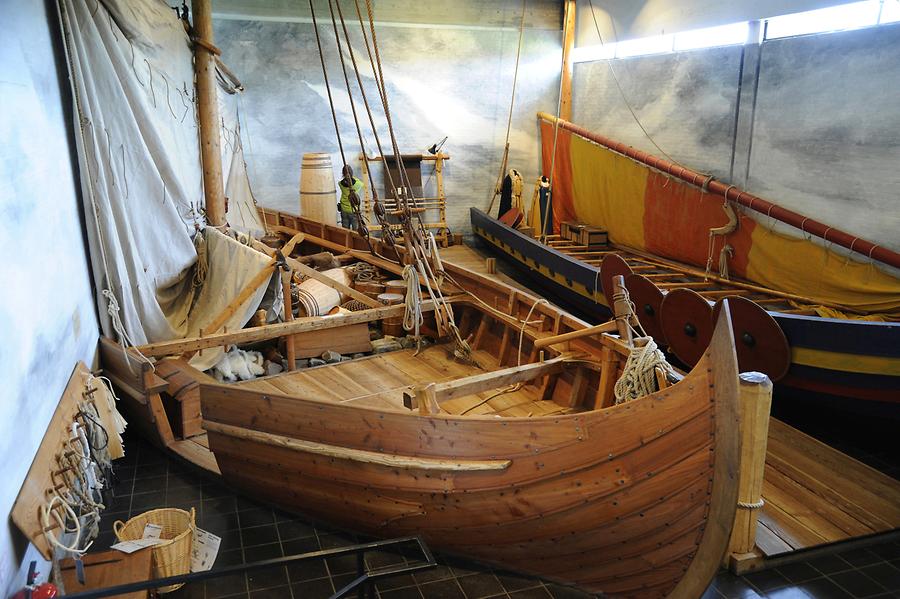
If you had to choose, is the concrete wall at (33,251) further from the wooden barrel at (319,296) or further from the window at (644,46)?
→ the window at (644,46)

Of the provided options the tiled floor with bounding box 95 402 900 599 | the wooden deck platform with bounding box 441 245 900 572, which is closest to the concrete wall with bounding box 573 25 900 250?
the wooden deck platform with bounding box 441 245 900 572

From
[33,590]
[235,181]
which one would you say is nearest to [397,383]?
[33,590]

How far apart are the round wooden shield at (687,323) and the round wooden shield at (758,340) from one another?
212mm

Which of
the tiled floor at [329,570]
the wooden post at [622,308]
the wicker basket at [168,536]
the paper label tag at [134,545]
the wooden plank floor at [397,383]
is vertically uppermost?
the wooden post at [622,308]

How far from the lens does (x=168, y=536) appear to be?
10.8 feet

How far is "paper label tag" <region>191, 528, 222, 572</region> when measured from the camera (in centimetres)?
328

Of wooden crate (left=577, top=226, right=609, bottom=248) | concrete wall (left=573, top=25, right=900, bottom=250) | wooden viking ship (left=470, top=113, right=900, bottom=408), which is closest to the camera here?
wooden viking ship (left=470, top=113, right=900, bottom=408)

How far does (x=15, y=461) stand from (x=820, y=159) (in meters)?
5.85

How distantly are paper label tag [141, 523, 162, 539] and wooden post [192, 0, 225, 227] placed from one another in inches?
125

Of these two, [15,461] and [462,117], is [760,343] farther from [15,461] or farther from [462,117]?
[462,117]

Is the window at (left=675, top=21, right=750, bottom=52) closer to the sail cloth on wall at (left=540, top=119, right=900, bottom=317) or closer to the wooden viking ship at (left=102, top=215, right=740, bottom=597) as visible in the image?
the sail cloth on wall at (left=540, top=119, right=900, bottom=317)

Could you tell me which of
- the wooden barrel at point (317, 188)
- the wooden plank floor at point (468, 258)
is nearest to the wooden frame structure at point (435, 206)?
the wooden plank floor at point (468, 258)

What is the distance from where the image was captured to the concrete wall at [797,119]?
506 cm

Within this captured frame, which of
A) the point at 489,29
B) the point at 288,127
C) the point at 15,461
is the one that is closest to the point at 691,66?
the point at 489,29
